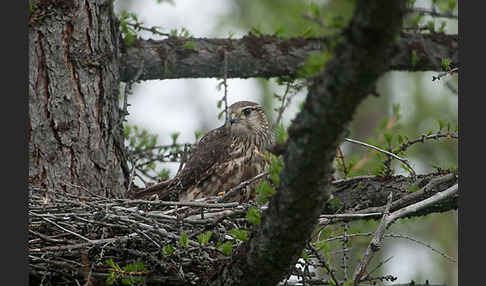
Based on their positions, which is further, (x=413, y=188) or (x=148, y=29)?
(x=148, y=29)

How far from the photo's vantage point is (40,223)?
12.7ft

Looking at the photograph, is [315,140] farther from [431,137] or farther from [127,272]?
[431,137]

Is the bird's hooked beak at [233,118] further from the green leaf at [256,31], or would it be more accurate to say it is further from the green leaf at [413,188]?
the green leaf at [413,188]

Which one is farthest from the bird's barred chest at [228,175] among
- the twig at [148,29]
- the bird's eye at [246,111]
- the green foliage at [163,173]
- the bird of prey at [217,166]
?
the twig at [148,29]

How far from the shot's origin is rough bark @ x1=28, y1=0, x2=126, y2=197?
4434 millimetres

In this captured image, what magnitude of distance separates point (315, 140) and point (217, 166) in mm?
3252

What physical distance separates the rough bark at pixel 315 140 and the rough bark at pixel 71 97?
1758mm

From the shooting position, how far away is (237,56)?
5.23 m

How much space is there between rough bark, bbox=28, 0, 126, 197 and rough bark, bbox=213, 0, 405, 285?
1.76 metres

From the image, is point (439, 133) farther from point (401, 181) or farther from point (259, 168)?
point (259, 168)

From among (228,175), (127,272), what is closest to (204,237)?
(127,272)

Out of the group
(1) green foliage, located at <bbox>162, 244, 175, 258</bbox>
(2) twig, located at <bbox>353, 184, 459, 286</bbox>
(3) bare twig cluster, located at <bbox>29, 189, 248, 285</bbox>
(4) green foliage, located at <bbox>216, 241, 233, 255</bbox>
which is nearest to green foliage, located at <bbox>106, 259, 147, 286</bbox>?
(3) bare twig cluster, located at <bbox>29, 189, 248, 285</bbox>

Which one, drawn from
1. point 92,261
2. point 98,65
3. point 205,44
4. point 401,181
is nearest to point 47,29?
point 98,65

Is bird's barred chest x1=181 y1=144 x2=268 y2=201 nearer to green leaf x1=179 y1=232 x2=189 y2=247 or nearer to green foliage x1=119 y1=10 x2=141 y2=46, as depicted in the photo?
green foliage x1=119 y1=10 x2=141 y2=46
